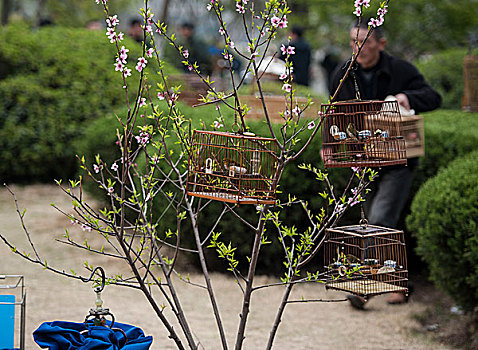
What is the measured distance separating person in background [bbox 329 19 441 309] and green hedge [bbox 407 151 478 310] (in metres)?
0.24

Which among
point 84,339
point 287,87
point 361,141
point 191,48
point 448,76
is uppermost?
point 191,48

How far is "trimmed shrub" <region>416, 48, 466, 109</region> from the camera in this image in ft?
36.4

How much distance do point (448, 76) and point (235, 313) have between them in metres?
7.11

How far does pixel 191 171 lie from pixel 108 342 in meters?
0.88

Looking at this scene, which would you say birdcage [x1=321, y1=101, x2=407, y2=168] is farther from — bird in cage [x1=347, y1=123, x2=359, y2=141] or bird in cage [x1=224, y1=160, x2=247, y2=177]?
bird in cage [x1=224, y1=160, x2=247, y2=177]

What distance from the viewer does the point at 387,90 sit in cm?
539

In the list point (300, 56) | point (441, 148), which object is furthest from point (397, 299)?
point (300, 56)

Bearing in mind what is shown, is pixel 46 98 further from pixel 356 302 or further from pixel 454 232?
pixel 454 232

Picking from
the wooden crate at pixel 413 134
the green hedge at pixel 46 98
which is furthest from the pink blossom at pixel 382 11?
the green hedge at pixel 46 98

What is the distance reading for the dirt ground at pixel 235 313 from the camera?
16.7 ft

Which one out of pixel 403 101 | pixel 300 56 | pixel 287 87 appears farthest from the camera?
pixel 300 56

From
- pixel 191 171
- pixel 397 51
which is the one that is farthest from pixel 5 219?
pixel 397 51

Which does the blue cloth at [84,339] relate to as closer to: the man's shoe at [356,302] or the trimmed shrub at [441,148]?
the man's shoe at [356,302]

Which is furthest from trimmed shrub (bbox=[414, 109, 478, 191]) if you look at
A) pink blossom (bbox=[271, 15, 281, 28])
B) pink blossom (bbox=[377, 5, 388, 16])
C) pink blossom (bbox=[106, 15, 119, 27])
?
pink blossom (bbox=[106, 15, 119, 27])
